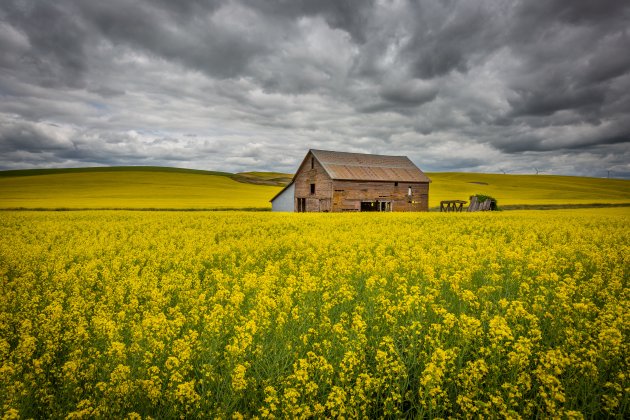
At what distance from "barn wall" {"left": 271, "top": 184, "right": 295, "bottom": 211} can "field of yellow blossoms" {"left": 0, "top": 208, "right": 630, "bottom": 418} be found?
33.3 meters

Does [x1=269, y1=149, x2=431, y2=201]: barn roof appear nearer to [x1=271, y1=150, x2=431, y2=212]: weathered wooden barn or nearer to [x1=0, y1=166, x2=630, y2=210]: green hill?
[x1=271, y1=150, x2=431, y2=212]: weathered wooden barn

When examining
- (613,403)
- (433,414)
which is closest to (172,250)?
(433,414)

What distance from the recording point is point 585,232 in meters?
14.5

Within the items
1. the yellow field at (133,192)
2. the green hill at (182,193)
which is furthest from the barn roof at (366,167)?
the yellow field at (133,192)

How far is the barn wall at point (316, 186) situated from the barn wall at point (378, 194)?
123cm

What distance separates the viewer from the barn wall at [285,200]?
4369cm

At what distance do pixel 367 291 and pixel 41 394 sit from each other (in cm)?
474

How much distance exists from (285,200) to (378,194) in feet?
38.6

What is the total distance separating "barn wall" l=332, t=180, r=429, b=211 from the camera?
38062 mm

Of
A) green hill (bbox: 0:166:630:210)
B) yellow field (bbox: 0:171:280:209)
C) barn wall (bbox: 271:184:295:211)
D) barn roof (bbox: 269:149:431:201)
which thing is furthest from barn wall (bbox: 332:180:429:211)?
yellow field (bbox: 0:171:280:209)

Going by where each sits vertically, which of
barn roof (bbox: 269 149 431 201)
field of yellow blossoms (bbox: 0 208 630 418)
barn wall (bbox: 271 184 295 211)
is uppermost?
barn roof (bbox: 269 149 431 201)

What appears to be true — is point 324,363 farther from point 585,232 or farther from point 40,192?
point 40,192

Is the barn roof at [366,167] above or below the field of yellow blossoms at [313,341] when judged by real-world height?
above

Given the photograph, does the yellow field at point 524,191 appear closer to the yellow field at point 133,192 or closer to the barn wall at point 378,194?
the barn wall at point 378,194
